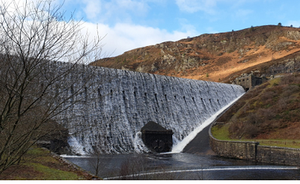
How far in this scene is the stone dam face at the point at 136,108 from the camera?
22078mm

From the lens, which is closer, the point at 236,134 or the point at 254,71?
the point at 236,134

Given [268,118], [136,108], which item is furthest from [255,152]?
[136,108]

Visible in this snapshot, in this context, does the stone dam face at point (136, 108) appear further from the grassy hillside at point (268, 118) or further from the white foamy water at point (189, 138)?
the grassy hillside at point (268, 118)

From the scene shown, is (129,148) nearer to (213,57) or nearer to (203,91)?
(203,91)

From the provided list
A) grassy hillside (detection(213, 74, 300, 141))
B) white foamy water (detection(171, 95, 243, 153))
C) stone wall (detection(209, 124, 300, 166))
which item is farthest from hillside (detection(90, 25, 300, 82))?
stone wall (detection(209, 124, 300, 166))

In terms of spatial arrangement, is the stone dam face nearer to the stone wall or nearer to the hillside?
the stone wall

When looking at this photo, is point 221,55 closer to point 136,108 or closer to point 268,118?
point 268,118

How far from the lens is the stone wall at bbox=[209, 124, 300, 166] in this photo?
16172 mm

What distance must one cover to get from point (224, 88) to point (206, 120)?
12.3 m

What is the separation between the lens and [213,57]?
335 feet

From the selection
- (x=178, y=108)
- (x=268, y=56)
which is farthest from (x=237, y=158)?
(x=268, y=56)

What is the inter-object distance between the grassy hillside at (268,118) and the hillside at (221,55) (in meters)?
34.2

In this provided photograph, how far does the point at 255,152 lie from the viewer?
19.1m

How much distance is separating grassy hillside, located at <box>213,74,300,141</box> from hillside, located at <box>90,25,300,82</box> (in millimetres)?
34150
